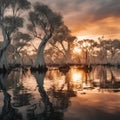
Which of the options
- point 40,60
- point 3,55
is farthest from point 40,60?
point 3,55

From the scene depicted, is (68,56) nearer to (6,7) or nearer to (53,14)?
(53,14)

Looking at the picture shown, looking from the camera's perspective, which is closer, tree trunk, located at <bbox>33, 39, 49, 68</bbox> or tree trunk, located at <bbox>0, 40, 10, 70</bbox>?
tree trunk, located at <bbox>0, 40, 10, 70</bbox>

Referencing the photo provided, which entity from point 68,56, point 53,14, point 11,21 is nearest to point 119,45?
point 68,56

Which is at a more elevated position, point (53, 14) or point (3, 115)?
point (53, 14)

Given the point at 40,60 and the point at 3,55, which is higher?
the point at 3,55

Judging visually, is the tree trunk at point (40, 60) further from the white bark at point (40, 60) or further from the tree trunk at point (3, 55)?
the tree trunk at point (3, 55)

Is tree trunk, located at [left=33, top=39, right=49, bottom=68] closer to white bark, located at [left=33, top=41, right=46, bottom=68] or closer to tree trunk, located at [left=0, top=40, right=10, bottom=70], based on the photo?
white bark, located at [left=33, top=41, right=46, bottom=68]

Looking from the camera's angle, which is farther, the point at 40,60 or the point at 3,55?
the point at 40,60

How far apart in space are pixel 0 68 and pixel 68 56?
53410 millimetres

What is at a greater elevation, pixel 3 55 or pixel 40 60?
pixel 3 55

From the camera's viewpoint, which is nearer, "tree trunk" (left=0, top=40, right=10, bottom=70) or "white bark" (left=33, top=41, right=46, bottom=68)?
"tree trunk" (left=0, top=40, right=10, bottom=70)

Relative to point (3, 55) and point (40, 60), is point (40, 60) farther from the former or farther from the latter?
point (3, 55)

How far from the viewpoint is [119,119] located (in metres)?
10.3

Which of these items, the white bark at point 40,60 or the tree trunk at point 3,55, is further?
the white bark at point 40,60
